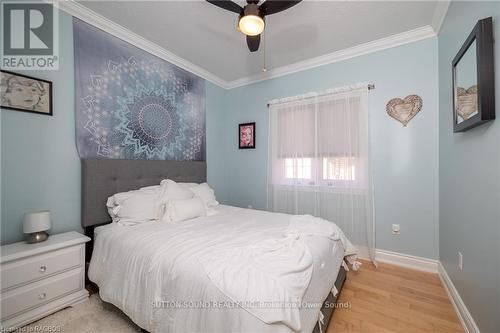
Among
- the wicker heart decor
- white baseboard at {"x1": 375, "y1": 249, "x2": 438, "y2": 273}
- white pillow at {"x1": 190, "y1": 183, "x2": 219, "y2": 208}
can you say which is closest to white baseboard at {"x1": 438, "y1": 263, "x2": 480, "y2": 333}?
white baseboard at {"x1": 375, "y1": 249, "x2": 438, "y2": 273}

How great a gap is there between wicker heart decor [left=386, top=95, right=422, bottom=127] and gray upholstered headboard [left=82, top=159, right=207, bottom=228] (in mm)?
2897

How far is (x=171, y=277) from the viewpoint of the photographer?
1.28 m

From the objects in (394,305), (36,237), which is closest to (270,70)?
(394,305)

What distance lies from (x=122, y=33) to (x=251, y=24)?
1.79 m

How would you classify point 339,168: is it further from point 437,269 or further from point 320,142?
point 437,269

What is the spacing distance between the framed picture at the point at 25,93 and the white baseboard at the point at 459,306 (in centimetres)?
378

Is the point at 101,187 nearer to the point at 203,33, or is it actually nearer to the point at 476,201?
the point at 203,33

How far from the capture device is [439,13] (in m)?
2.07

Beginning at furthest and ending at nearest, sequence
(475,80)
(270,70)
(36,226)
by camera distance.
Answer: (270,70) → (36,226) → (475,80)

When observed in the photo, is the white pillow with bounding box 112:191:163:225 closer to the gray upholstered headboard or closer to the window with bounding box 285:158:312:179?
the gray upholstered headboard

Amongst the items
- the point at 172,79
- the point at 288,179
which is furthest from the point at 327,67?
the point at 172,79

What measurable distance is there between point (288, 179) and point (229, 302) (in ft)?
7.99

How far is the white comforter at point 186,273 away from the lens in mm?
1054

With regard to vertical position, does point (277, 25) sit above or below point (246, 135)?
above
